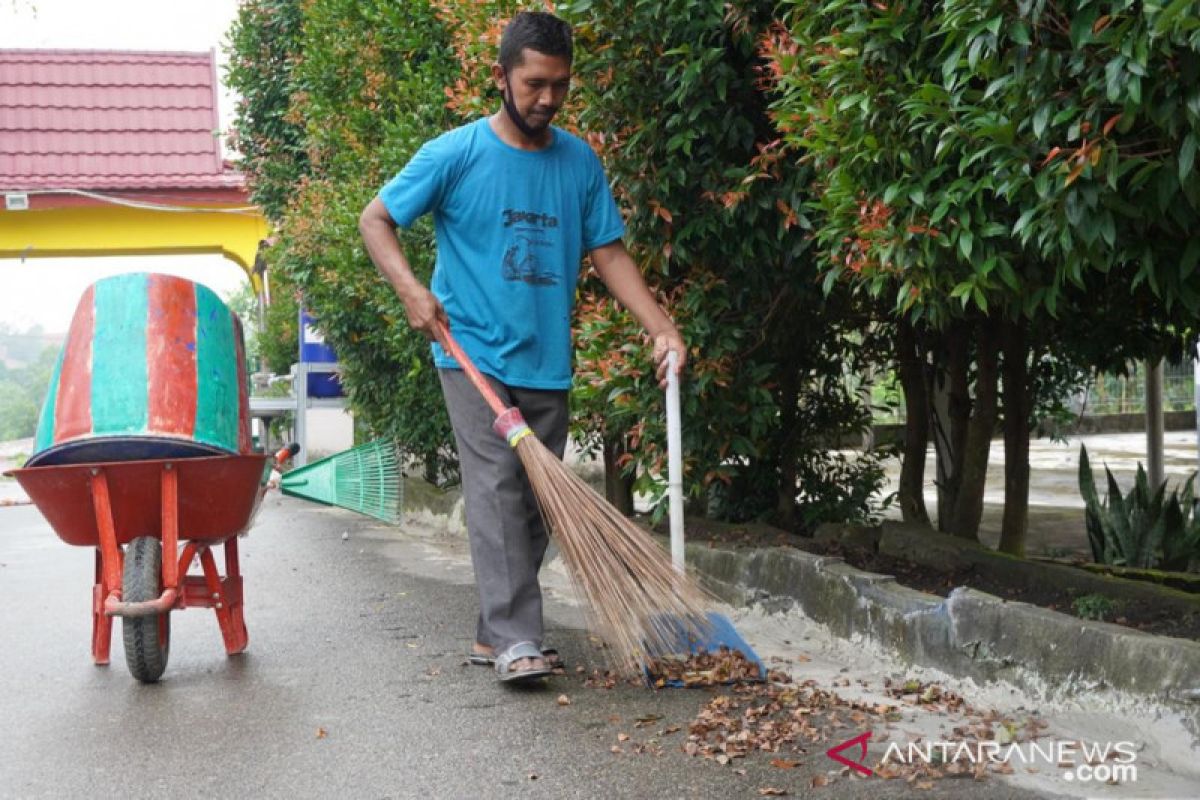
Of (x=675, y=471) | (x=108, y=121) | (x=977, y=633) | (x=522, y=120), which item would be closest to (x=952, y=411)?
(x=675, y=471)

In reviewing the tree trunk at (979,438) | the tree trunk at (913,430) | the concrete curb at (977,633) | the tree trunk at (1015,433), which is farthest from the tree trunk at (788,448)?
the concrete curb at (977,633)

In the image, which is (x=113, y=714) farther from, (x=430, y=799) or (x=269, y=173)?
(x=269, y=173)

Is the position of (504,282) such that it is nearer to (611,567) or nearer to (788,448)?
(611,567)

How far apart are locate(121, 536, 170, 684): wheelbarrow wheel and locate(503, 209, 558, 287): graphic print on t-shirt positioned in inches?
61.4

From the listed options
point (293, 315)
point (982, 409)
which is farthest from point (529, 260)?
point (293, 315)

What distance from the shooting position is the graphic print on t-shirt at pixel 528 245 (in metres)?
4.86

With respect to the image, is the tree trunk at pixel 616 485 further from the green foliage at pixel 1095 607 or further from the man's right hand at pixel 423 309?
the man's right hand at pixel 423 309

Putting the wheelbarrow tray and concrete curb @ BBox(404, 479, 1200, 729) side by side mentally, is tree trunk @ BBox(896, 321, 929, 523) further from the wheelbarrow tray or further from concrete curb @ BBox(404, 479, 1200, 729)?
the wheelbarrow tray

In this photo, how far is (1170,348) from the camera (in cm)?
672

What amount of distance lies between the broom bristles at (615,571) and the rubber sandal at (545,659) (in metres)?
0.23

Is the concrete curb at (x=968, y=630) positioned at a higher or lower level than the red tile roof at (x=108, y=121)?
lower

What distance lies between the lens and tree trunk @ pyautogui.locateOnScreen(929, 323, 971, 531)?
662 centimetres

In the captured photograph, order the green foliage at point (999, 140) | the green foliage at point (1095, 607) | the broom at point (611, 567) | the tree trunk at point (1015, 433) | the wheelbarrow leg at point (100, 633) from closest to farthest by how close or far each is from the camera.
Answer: the green foliage at point (999, 140) → the broom at point (611, 567) → the green foliage at point (1095, 607) → the wheelbarrow leg at point (100, 633) → the tree trunk at point (1015, 433)

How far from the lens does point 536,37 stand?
15.1ft
